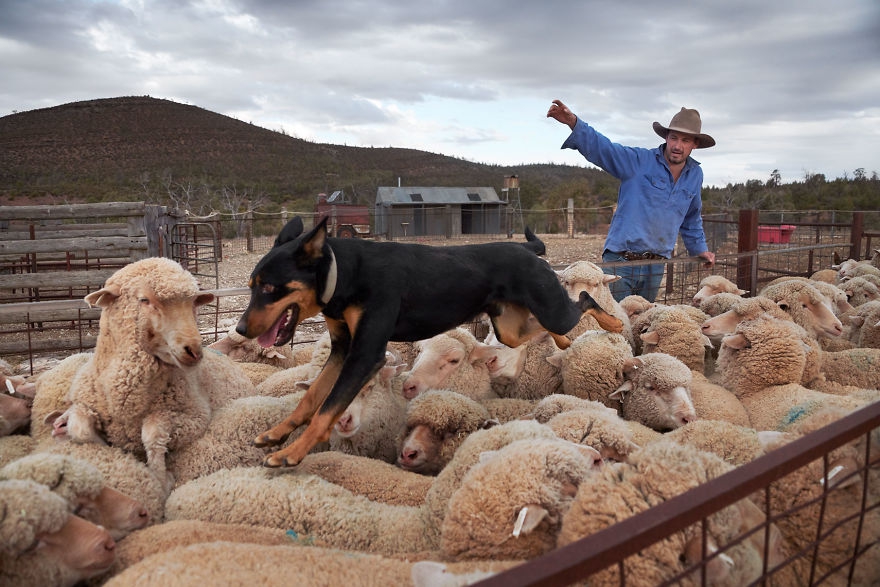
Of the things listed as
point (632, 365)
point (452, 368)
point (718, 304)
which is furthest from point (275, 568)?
point (718, 304)

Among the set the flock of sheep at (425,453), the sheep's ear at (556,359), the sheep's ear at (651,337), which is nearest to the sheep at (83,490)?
the flock of sheep at (425,453)

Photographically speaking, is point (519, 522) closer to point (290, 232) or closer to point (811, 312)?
point (290, 232)

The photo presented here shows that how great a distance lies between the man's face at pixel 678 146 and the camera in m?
5.93

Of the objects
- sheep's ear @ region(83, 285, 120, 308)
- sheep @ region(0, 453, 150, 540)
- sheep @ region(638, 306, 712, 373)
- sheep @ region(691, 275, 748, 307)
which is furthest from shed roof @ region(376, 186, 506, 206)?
sheep @ region(0, 453, 150, 540)

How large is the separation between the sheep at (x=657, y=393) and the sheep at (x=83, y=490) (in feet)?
9.13

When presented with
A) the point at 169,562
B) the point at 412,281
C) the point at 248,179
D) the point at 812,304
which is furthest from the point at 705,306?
the point at 248,179

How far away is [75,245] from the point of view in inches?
326

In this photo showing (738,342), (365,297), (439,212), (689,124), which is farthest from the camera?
(439,212)

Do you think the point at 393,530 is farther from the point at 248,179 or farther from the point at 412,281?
the point at 248,179

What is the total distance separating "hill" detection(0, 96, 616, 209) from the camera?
2096 inches

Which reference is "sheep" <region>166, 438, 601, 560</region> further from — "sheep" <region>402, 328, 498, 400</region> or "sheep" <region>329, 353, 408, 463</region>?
"sheep" <region>402, 328, 498, 400</region>

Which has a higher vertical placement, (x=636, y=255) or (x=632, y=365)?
(x=636, y=255)

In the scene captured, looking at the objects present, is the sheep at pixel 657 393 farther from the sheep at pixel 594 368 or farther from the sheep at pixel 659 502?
the sheep at pixel 659 502

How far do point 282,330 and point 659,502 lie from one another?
1575mm
